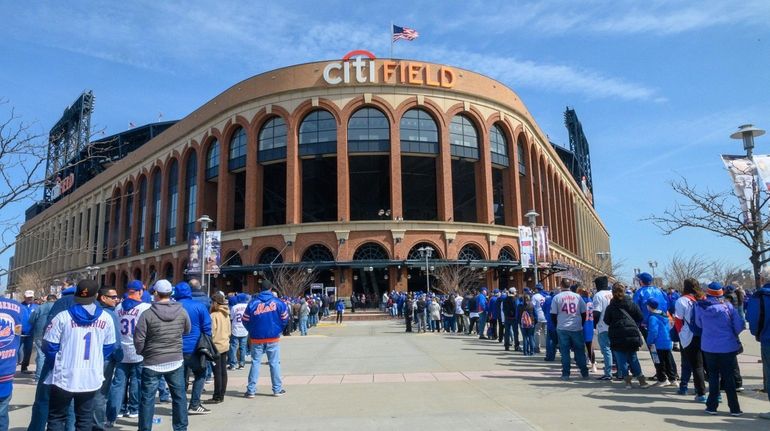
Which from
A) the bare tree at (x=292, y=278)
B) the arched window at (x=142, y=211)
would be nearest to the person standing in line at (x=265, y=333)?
the bare tree at (x=292, y=278)

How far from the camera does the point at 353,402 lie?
25.2ft

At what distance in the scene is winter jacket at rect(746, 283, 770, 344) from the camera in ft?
22.3

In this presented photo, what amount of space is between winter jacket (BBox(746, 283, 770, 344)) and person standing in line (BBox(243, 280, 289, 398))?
7029mm

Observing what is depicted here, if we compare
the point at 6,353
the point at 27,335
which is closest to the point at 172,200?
the point at 27,335

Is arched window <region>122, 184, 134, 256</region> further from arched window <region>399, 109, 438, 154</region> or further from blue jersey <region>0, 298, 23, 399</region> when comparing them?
blue jersey <region>0, 298, 23, 399</region>

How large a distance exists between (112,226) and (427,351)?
63724 millimetres

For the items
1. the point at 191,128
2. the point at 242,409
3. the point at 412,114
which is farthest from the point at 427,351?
the point at 191,128

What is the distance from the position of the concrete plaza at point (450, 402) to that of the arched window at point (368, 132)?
1179 inches

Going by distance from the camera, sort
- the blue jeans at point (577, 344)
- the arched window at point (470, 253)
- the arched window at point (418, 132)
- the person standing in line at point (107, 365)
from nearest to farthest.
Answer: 1. the person standing in line at point (107, 365)
2. the blue jeans at point (577, 344)
3. the arched window at point (470, 253)
4. the arched window at point (418, 132)

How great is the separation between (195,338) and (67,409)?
2.24 meters

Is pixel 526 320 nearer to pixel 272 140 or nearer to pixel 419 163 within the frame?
pixel 272 140

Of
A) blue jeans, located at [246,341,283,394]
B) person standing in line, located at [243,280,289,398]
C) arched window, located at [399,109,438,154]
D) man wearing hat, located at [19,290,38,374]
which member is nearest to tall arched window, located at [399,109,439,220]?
arched window, located at [399,109,438,154]

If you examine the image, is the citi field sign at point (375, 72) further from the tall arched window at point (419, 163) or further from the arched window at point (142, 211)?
the arched window at point (142, 211)

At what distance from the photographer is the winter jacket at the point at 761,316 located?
6.80 metres
